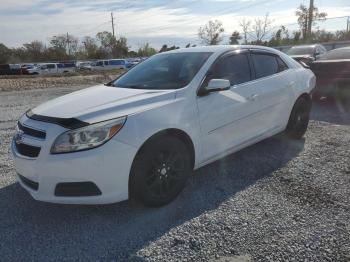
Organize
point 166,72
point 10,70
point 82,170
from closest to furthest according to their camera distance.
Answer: point 82,170, point 166,72, point 10,70

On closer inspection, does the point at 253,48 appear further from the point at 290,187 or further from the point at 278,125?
the point at 290,187

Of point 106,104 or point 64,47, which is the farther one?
point 64,47

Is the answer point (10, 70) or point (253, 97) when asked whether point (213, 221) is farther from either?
point (10, 70)

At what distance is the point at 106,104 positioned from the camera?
3533 millimetres

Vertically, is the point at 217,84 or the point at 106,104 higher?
the point at 217,84

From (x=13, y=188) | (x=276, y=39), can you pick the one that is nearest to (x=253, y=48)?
(x=13, y=188)

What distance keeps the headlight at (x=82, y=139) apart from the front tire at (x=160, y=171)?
0.39m

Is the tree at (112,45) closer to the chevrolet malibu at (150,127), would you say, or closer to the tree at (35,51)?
the tree at (35,51)

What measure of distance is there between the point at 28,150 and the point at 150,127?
116cm

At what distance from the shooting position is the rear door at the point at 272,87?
15.8ft

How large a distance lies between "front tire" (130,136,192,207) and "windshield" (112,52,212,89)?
0.76m

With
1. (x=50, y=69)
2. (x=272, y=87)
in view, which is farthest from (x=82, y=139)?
(x=50, y=69)

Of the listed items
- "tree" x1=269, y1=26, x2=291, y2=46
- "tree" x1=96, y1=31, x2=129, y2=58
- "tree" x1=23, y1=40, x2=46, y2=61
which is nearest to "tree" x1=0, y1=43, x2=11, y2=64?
"tree" x1=23, y1=40, x2=46, y2=61

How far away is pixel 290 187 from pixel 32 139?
2796 millimetres
